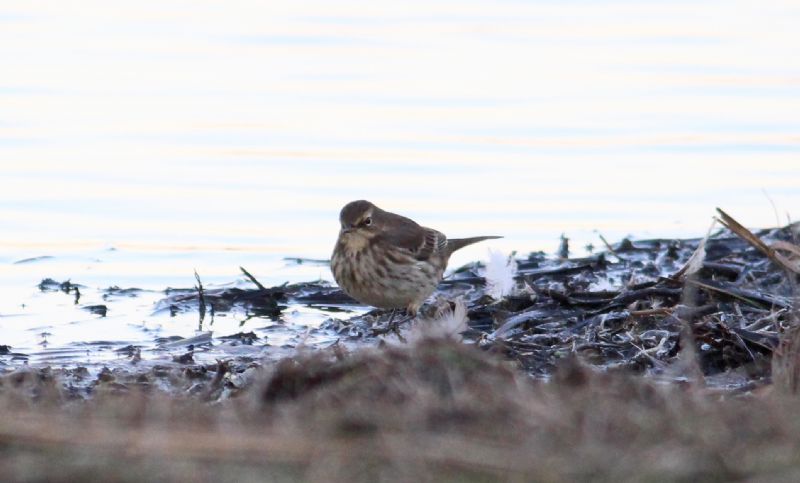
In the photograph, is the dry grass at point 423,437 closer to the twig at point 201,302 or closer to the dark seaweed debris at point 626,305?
the dark seaweed debris at point 626,305

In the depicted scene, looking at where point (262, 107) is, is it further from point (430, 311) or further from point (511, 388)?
point (511, 388)

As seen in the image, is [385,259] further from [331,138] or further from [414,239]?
[331,138]

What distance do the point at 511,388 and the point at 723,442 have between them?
671 mm

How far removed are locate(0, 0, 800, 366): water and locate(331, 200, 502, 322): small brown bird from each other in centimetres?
50

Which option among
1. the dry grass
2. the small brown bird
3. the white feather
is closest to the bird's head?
the small brown bird

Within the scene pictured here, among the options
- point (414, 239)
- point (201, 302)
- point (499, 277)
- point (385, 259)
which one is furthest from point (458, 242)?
point (201, 302)

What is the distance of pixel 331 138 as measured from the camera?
13906mm

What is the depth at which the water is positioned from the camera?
36.2 feet

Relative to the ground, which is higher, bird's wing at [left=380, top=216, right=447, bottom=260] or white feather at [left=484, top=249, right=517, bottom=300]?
bird's wing at [left=380, top=216, right=447, bottom=260]

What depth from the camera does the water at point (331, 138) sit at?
1102cm

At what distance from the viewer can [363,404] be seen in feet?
12.7

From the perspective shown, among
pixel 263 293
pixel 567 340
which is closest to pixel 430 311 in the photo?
pixel 263 293

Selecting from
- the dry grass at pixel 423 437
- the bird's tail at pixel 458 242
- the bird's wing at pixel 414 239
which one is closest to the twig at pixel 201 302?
the bird's wing at pixel 414 239

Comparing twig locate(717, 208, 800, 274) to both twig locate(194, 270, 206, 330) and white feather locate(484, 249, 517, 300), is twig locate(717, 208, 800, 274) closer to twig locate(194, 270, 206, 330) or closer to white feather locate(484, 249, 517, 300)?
white feather locate(484, 249, 517, 300)
